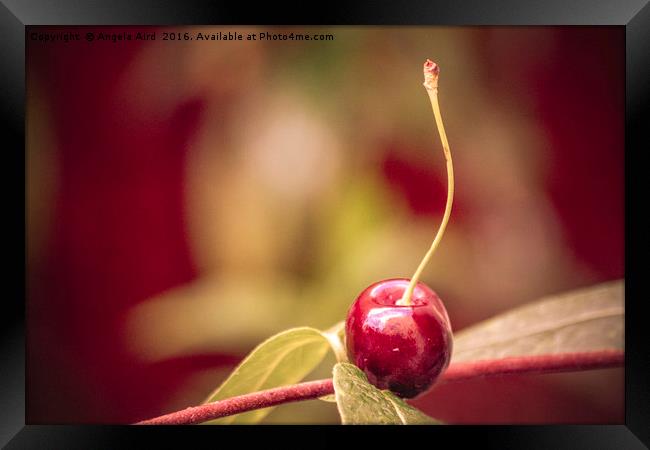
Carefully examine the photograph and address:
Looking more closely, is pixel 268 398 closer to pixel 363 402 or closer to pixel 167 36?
pixel 363 402

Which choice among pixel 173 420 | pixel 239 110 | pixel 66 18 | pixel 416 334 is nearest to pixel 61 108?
pixel 66 18

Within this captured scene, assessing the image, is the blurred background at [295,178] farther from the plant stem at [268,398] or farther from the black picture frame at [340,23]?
the plant stem at [268,398]

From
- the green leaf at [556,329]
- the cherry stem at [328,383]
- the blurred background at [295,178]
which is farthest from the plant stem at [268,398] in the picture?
the blurred background at [295,178]

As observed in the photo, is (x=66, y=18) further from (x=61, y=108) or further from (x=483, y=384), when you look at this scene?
(x=483, y=384)

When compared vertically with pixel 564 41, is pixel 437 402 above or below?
below

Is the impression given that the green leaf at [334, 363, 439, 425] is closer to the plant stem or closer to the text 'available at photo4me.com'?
the plant stem

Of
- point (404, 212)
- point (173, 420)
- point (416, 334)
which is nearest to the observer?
point (416, 334)

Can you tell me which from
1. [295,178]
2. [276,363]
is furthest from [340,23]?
[276,363]
